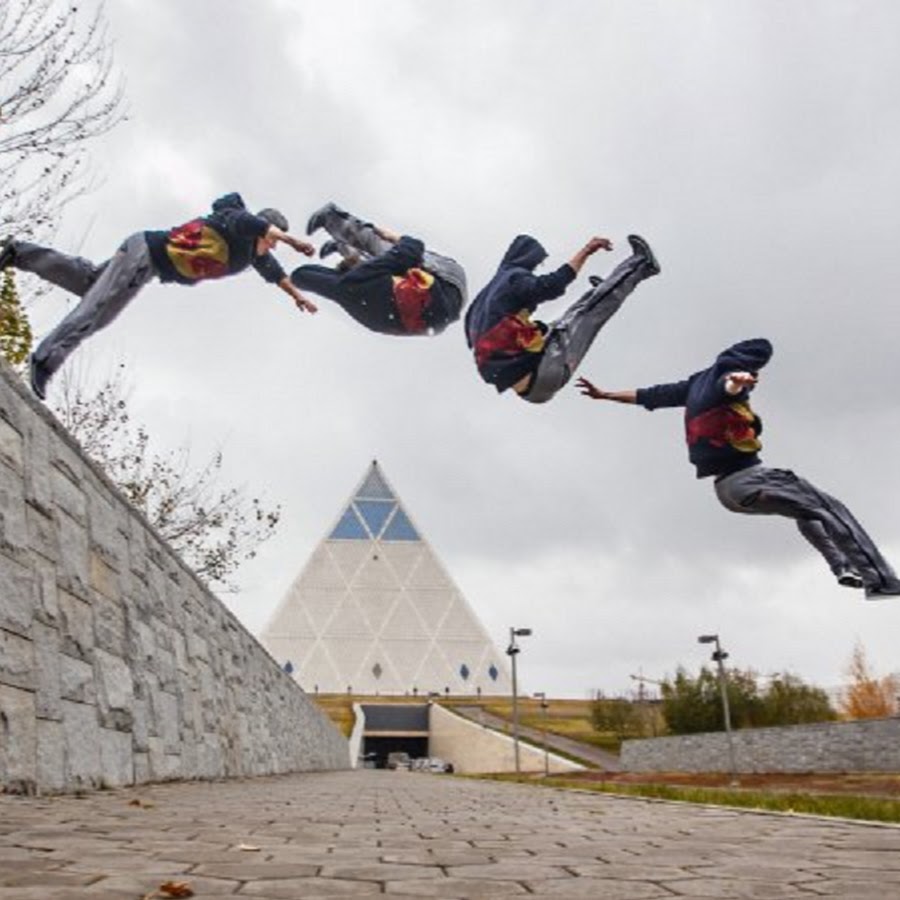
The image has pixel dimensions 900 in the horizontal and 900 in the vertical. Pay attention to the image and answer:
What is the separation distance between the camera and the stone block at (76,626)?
538 centimetres

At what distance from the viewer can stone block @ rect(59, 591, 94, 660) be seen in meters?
5.38

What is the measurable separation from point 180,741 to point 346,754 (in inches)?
1148

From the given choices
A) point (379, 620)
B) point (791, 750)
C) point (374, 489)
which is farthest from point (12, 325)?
point (374, 489)

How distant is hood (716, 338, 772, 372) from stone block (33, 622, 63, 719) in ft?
32.2

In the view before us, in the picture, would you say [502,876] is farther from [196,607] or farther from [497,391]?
[497,391]

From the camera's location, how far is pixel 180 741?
7895 mm

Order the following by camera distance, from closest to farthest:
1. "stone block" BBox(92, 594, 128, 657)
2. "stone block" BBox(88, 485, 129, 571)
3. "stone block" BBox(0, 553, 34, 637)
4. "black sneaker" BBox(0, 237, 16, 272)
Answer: "stone block" BBox(0, 553, 34, 637), "stone block" BBox(92, 594, 128, 657), "stone block" BBox(88, 485, 129, 571), "black sneaker" BBox(0, 237, 16, 272)

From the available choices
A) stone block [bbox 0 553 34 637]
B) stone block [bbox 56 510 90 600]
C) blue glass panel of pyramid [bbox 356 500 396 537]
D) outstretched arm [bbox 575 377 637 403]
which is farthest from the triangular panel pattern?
stone block [bbox 0 553 34 637]

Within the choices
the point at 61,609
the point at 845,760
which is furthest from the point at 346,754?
the point at 61,609

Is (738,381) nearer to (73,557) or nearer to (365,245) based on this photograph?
(365,245)

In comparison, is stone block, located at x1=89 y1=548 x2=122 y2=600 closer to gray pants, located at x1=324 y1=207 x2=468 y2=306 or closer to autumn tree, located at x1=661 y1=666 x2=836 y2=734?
gray pants, located at x1=324 y1=207 x2=468 y2=306

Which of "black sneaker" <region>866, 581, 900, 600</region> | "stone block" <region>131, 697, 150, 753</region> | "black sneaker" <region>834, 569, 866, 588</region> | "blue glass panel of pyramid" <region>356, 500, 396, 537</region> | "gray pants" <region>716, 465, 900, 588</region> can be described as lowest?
"stone block" <region>131, 697, 150, 753</region>

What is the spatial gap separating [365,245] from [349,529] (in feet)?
191

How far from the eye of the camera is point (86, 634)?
5.76 m
